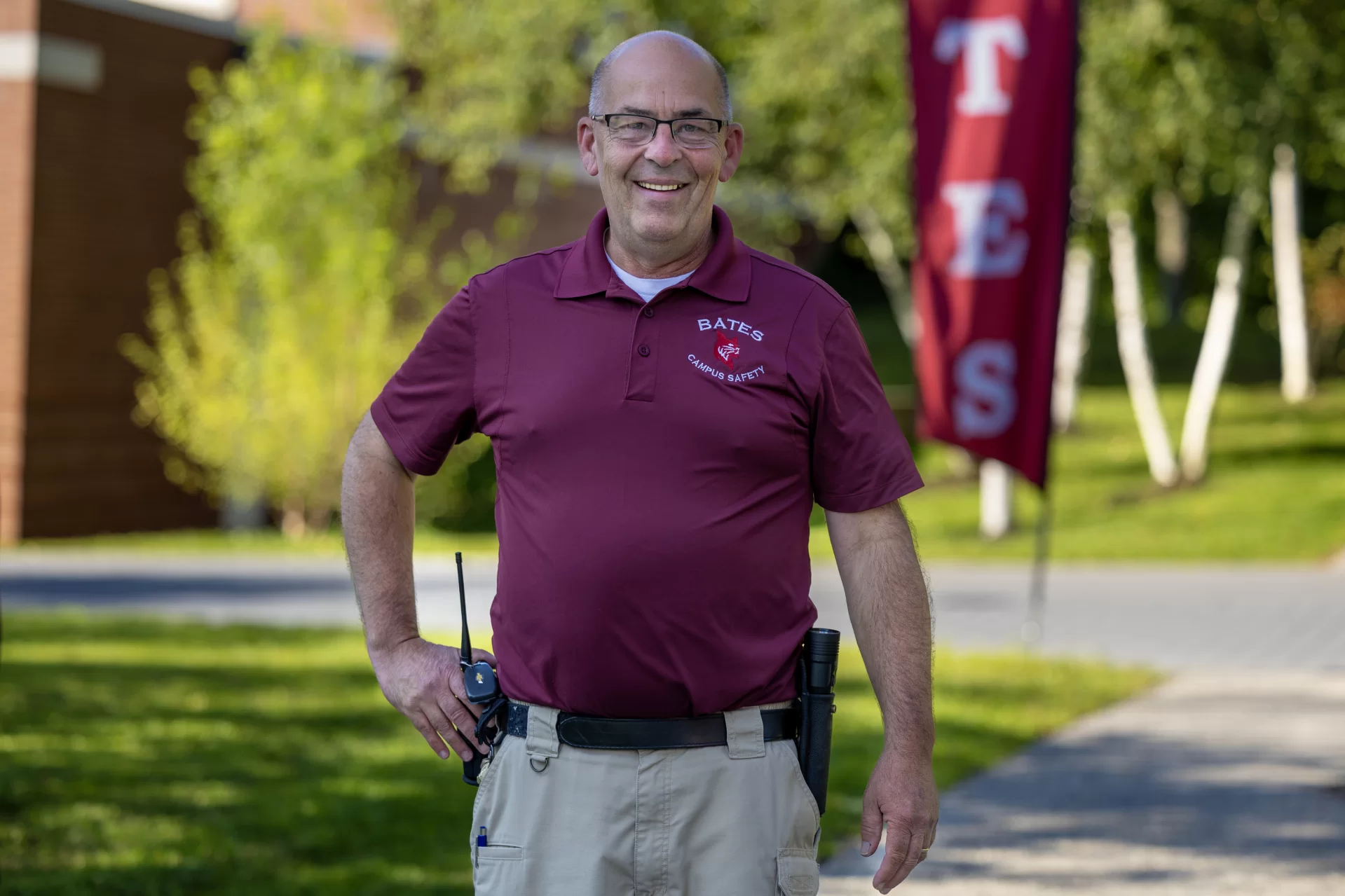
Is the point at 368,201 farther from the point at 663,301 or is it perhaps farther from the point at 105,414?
the point at 663,301

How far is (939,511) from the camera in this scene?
73.8 ft

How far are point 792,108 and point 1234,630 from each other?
9.92 meters

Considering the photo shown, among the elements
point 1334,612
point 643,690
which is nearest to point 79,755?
point 643,690

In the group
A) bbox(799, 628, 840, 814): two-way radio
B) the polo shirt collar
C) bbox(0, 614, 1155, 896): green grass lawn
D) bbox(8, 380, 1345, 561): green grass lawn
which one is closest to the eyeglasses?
the polo shirt collar

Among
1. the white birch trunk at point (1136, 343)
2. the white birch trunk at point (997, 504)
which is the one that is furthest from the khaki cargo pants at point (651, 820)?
the white birch trunk at point (1136, 343)

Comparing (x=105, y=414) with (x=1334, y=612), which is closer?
(x=1334, y=612)

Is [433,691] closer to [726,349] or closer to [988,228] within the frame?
[726,349]

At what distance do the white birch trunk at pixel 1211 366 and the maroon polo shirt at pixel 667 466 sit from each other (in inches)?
736

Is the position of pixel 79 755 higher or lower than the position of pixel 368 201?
lower

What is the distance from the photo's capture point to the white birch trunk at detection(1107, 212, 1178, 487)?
21656 millimetres

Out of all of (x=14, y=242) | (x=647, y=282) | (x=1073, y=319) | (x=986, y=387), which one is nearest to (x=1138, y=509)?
(x=1073, y=319)

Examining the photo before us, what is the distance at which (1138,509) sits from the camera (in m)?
21.3

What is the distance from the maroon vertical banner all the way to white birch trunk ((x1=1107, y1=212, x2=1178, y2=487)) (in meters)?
10.7

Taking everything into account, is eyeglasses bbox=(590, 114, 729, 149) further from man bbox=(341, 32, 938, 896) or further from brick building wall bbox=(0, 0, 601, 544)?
brick building wall bbox=(0, 0, 601, 544)
